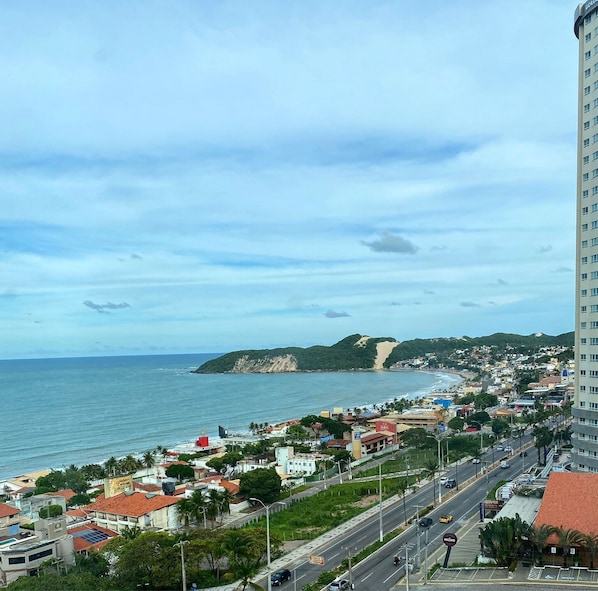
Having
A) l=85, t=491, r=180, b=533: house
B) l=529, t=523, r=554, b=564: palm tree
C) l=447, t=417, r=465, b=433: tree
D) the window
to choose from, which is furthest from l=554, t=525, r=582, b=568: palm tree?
l=447, t=417, r=465, b=433: tree

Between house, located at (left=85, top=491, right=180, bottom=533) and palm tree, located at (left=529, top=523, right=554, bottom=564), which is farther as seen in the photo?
house, located at (left=85, top=491, right=180, bottom=533)

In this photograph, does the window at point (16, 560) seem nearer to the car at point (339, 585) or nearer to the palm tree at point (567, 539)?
the car at point (339, 585)

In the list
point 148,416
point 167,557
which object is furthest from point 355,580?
point 148,416

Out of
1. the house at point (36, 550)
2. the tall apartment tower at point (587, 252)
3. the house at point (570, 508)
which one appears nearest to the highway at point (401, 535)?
the house at point (570, 508)

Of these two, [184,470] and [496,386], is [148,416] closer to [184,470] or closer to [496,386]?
[184,470]

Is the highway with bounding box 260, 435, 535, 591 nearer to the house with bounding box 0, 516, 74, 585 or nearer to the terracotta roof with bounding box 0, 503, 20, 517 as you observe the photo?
the house with bounding box 0, 516, 74, 585

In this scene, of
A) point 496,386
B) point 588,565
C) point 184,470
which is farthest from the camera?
point 496,386
